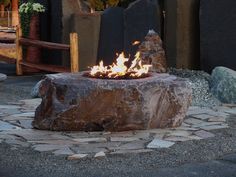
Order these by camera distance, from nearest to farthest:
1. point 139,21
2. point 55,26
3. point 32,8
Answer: point 139,21
point 32,8
point 55,26

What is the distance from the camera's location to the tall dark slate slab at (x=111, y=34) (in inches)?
554

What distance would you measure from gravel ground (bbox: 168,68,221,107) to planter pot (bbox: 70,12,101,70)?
2705mm

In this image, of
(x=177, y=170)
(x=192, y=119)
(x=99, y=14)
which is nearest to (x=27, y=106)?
(x=192, y=119)

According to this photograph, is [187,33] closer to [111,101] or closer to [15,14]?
[111,101]

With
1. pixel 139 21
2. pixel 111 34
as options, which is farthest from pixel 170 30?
pixel 111 34

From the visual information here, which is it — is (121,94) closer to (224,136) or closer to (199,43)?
(224,136)

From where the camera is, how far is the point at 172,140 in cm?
706

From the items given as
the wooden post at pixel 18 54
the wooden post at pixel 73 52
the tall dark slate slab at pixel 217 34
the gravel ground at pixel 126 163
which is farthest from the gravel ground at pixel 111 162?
the wooden post at pixel 18 54

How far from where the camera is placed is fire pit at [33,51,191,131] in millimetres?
7223

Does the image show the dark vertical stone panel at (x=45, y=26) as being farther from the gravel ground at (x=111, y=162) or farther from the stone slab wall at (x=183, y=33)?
the gravel ground at (x=111, y=162)

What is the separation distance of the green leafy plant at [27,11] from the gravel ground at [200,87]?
4494 mm

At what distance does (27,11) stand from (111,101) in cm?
865

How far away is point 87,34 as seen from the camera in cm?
1435

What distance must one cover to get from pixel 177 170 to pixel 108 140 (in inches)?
56.9
